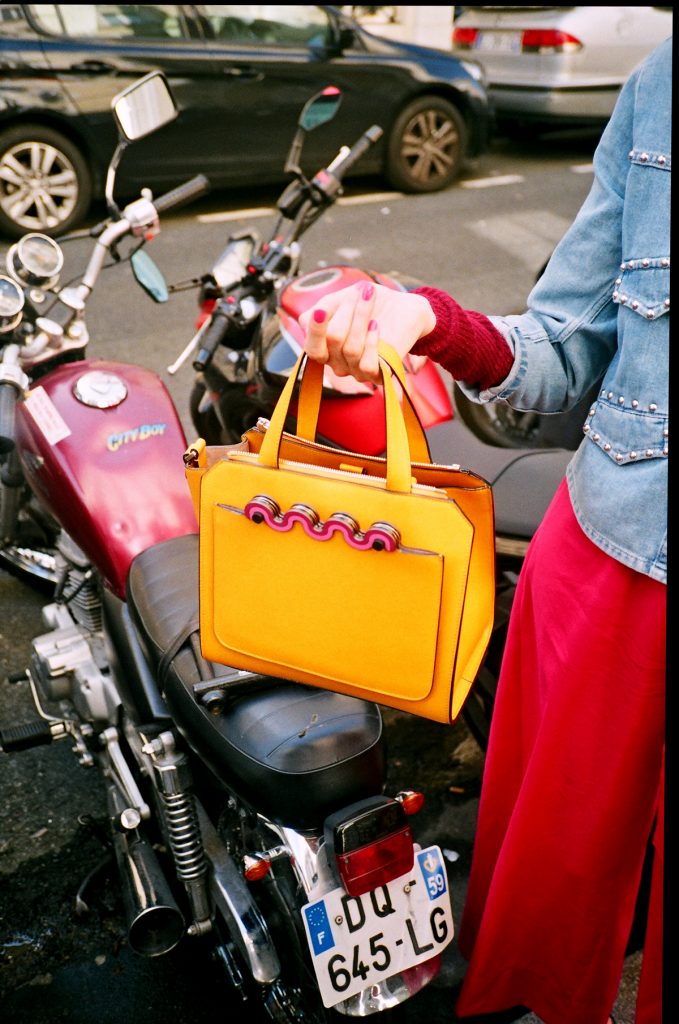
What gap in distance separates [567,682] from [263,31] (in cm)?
610

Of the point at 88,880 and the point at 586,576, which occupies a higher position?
the point at 586,576

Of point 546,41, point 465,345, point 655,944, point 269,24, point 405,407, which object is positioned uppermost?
point 269,24

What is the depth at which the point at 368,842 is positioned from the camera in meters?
1.39

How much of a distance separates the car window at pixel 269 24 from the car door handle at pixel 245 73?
7.6 inches

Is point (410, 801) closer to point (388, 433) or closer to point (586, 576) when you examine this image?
point (586, 576)

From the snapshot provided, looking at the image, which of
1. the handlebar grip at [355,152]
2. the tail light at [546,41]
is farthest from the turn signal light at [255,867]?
the tail light at [546,41]

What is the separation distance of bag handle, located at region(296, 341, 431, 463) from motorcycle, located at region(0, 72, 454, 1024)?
0.42 metres

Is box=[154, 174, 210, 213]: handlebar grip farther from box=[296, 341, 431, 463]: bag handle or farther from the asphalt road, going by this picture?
the asphalt road

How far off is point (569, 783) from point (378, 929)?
1.25ft

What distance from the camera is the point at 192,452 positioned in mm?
1330

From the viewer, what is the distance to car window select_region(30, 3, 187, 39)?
5691 millimetres

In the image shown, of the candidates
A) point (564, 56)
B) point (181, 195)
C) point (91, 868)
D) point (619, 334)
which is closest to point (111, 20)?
point (564, 56)

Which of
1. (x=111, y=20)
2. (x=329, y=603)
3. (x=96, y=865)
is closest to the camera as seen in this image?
(x=329, y=603)

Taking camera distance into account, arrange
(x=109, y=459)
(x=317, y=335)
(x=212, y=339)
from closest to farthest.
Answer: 1. (x=317, y=335)
2. (x=109, y=459)
3. (x=212, y=339)
